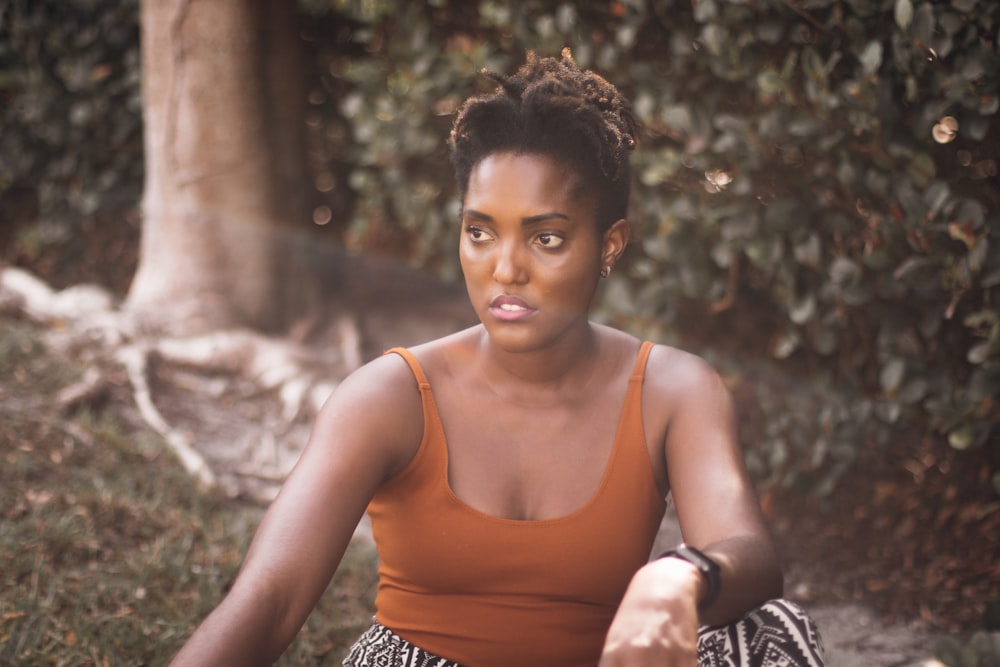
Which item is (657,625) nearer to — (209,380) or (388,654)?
(388,654)

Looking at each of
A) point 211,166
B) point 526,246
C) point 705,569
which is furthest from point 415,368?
point 211,166

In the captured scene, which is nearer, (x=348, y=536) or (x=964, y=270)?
(x=348, y=536)

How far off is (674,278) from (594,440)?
5.70ft

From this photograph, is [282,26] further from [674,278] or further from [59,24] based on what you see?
[674,278]

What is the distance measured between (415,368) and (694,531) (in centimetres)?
70

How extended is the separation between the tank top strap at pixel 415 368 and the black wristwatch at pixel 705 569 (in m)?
0.67

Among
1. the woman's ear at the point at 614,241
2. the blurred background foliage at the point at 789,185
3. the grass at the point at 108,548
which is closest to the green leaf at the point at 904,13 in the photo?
the blurred background foliage at the point at 789,185

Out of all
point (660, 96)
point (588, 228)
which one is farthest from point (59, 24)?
point (588, 228)

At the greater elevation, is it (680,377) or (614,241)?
(614,241)

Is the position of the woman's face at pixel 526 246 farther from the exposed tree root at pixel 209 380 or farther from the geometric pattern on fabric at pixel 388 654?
the exposed tree root at pixel 209 380

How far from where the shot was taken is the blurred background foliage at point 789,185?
2980 millimetres

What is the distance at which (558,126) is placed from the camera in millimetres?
1992

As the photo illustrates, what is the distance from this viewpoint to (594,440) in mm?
2166

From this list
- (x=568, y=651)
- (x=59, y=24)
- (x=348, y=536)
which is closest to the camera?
(x=348, y=536)
